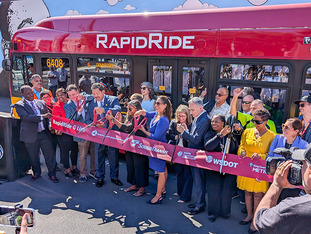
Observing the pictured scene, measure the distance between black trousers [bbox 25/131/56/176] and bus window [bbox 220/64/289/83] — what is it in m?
3.60

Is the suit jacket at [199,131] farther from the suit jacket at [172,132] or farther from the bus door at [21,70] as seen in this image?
the bus door at [21,70]

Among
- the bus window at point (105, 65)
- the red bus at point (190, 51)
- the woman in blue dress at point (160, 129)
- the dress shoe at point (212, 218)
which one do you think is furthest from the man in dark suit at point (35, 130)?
the dress shoe at point (212, 218)

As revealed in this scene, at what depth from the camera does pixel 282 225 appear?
1.80 metres

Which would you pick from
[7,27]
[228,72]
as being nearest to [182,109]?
[228,72]

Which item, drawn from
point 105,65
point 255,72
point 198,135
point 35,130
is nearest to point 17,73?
point 105,65

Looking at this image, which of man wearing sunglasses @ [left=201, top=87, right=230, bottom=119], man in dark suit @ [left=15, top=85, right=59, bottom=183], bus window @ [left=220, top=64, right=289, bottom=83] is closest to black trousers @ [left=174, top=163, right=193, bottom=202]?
man wearing sunglasses @ [left=201, top=87, right=230, bottom=119]

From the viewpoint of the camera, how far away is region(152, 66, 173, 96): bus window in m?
5.85

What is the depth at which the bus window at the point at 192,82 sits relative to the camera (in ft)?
18.0

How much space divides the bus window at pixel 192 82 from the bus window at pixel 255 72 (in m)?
0.42

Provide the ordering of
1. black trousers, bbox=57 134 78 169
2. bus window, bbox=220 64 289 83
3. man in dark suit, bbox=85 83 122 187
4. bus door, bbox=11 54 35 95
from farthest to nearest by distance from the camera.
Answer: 1. bus door, bbox=11 54 35 95
2. black trousers, bbox=57 134 78 169
3. man in dark suit, bbox=85 83 122 187
4. bus window, bbox=220 64 289 83

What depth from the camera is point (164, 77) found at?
5898mm

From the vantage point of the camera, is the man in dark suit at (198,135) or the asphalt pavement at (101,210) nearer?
the asphalt pavement at (101,210)

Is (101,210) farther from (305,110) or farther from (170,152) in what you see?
(305,110)

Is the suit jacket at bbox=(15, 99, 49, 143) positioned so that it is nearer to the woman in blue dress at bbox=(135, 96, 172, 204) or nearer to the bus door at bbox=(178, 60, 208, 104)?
the woman in blue dress at bbox=(135, 96, 172, 204)
